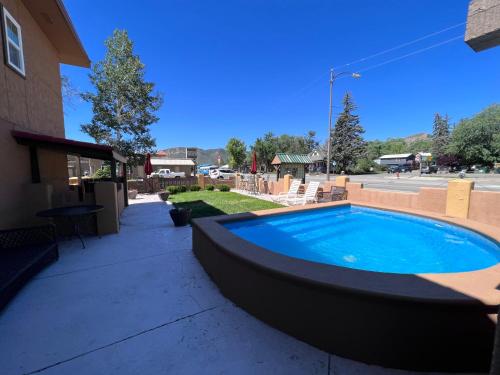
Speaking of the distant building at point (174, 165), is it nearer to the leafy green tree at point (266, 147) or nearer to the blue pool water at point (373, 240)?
the leafy green tree at point (266, 147)

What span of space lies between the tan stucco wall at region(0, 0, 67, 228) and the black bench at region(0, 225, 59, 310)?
3.00 feet

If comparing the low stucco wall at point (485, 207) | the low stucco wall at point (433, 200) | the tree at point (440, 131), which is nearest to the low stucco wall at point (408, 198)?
the low stucco wall at point (433, 200)

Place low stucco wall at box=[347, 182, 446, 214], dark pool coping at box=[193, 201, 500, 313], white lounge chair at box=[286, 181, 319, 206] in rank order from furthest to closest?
white lounge chair at box=[286, 181, 319, 206], low stucco wall at box=[347, 182, 446, 214], dark pool coping at box=[193, 201, 500, 313]

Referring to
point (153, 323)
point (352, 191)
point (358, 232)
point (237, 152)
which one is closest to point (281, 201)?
point (352, 191)

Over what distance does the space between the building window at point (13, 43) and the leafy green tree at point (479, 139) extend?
51.6 metres

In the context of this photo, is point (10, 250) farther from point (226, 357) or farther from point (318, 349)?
point (318, 349)

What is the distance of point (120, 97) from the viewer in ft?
48.7

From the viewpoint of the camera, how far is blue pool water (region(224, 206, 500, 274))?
5.10m

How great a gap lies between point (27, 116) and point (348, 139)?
46.8 meters

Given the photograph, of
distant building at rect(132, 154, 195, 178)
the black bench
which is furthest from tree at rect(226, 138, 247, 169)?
the black bench

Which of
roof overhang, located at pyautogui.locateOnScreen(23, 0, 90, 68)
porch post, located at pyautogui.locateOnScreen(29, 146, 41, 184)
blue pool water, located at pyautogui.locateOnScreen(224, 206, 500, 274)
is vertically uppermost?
roof overhang, located at pyautogui.locateOnScreen(23, 0, 90, 68)

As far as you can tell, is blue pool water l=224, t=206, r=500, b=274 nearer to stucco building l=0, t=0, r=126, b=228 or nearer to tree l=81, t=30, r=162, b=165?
stucco building l=0, t=0, r=126, b=228

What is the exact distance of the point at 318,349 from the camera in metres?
2.35

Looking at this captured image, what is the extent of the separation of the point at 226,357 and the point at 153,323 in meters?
1.07
